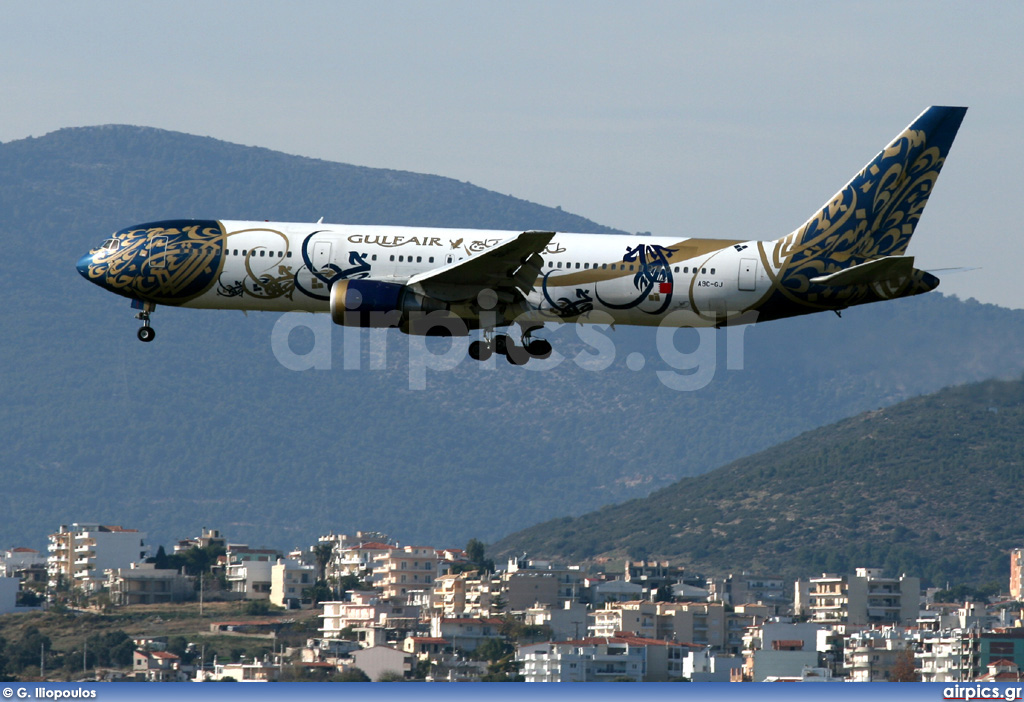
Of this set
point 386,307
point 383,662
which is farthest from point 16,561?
point 386,307

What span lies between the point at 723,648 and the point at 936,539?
6722cm

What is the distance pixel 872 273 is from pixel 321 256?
1964 centimetres

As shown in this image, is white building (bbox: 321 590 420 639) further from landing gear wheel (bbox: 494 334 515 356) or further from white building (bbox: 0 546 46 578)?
landing gear wheel (bbox: 494 334 515 356)

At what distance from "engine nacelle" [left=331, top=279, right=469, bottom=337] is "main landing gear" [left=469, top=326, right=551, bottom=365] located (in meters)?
3.07

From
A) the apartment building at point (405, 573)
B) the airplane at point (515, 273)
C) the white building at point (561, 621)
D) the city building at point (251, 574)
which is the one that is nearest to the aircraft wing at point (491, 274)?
the airplane at point (515, 273)

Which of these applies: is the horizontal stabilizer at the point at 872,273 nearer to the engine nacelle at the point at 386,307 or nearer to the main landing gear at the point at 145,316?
the engine nacelle at the point at 386,307

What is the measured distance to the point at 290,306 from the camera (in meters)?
55.5

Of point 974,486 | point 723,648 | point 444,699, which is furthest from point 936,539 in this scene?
point 444,699

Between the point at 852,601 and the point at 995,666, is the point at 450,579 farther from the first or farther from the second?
the point at 995,666

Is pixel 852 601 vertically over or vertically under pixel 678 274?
under

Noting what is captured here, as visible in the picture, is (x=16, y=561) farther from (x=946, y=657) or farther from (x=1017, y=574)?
(x=1017, y=574)

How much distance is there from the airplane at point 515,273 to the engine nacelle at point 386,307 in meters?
0.05

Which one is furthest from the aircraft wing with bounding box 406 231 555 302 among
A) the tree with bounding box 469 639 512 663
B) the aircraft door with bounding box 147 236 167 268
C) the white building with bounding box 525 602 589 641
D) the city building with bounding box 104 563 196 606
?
the city building with bounding box 104 563 196 606

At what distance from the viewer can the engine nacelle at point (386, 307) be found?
52.1m
